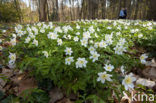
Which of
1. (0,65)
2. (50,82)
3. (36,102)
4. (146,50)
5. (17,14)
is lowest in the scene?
(36,102)

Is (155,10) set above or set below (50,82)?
above

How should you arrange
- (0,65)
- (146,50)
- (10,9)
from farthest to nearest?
(10,9)
(146,50)
(0,65)

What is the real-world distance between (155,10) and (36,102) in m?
17.3

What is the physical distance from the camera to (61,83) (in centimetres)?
175

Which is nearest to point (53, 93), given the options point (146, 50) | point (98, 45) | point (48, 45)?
point (48, 45)

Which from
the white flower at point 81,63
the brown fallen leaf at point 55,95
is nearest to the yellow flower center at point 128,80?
the white flower at point 81,63

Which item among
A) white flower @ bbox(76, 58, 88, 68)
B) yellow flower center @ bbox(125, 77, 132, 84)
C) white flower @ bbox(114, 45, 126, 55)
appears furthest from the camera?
white flower @ bbox(114, 45, 126, 55)

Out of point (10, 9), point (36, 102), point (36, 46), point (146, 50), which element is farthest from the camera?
point (10, 9)

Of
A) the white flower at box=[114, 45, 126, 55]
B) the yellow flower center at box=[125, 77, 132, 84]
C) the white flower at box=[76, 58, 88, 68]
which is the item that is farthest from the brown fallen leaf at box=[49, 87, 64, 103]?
the white flower at box=[114, 45, 126, 55]

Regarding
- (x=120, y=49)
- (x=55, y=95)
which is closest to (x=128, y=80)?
(x=120, y=49)

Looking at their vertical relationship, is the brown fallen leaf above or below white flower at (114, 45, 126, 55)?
below

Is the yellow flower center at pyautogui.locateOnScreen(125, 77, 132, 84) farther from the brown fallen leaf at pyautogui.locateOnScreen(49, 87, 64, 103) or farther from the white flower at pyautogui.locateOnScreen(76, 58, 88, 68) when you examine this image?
the brown fallen leaf at pyautogui.locateOnScreen(49, 87, 64, 103)

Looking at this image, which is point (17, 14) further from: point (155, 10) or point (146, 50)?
point (155, 10)

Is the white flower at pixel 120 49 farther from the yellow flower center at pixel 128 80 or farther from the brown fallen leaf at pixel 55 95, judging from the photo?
the brown fallen leaf at pixel 55 95
